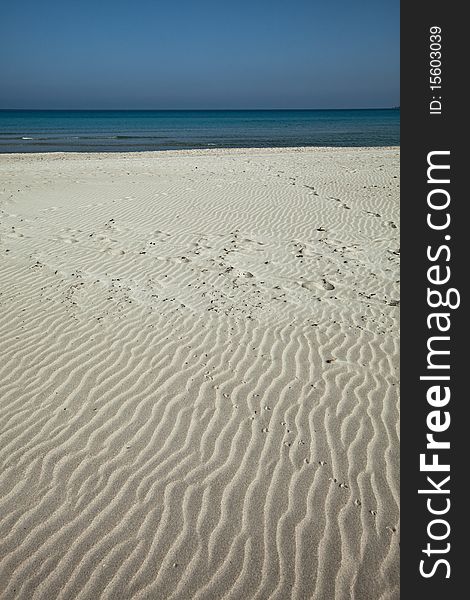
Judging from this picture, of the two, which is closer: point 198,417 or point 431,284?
point 431,284

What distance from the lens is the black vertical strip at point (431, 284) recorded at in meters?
2.84

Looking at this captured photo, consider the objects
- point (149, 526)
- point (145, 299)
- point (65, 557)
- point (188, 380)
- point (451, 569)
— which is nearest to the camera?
point (451, 569)

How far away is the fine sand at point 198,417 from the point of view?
298cm

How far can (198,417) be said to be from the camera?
4328mm

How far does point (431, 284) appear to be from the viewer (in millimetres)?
3393

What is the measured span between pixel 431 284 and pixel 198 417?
253 centimetres

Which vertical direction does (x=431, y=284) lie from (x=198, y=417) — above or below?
above

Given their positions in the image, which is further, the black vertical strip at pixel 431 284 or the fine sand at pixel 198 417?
the fine sand at pixel 198 417

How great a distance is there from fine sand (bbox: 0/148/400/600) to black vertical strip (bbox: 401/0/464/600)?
18.1 inches

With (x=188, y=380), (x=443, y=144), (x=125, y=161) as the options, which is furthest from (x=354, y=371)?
(x=125, y=161)

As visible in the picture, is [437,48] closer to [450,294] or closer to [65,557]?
[450,294]

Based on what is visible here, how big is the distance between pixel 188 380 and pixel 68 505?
187 cm

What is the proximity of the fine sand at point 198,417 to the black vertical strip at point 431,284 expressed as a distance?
1.50 ft

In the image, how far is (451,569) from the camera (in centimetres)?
265
